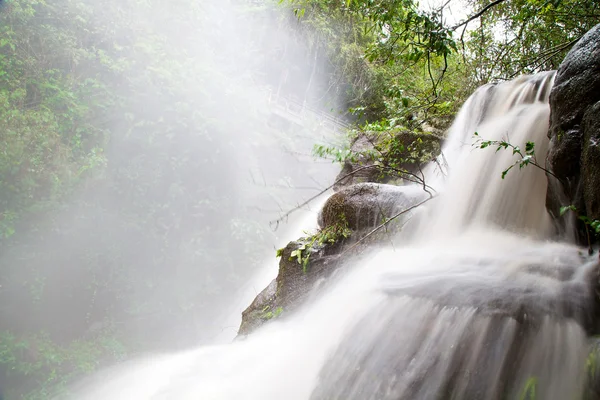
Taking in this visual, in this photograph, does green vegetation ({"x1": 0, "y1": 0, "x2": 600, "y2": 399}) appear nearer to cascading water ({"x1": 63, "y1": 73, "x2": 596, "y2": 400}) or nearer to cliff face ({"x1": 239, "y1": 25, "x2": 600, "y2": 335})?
cliff face ({"x1": 239, "y1": 25, "x2": 600, "y2": 335})

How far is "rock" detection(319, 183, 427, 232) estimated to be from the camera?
14.3 ft

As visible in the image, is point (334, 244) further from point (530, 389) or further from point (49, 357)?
point (49, 357)

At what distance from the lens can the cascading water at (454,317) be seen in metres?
2.04

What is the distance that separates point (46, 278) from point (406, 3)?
961cm

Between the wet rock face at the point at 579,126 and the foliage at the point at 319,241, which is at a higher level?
the foliage at the point at 319,241

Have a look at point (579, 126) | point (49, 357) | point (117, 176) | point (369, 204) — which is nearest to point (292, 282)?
point (369, 204)

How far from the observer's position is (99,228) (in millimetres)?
9203

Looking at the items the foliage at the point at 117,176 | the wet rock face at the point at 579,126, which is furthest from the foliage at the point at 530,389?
the foliage at the point at 117,176

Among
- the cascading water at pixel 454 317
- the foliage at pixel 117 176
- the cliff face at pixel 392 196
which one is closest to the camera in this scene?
the cascading water at pixel 454 317

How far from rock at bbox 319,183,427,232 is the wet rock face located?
167 cm

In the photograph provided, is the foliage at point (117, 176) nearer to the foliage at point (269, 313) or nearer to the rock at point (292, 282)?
the rock at point (292, 282)

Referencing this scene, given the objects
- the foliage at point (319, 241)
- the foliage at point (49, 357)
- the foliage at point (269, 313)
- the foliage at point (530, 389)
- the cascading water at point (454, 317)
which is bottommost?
the foliage at point (530, 389)

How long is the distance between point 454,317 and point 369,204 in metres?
2.27

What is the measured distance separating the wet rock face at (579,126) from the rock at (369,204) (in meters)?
1.67
